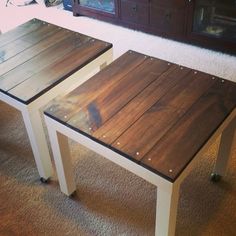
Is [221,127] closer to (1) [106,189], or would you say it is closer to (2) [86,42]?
(1) [106,189]

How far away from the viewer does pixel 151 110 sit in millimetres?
1356

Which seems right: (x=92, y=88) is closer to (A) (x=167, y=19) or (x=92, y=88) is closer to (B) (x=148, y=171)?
(B) (x=148, y=171)

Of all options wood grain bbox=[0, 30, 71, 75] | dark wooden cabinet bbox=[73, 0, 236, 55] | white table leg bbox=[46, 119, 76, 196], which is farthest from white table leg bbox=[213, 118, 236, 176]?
dark wooden cabinet bbox=[73, 0, 236, 55]

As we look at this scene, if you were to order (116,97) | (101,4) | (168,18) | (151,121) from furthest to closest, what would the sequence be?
(101,4) < (168,18) < (116,97) < (151,121)

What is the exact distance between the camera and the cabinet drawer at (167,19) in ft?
8.24

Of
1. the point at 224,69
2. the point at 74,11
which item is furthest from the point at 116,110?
the point at 74,11

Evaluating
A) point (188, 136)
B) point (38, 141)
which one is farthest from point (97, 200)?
point (188, 136)

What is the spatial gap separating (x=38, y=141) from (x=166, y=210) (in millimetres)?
679

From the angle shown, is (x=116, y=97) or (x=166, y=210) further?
(x=116, y=97)

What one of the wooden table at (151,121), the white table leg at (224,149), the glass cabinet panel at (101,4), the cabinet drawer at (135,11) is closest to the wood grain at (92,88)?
the wooden table at (151,121)

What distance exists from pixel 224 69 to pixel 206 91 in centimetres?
102

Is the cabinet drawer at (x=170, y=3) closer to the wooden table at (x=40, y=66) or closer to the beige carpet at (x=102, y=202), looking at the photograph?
the wooden table at (x=40, y=66)

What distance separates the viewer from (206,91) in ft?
4.69

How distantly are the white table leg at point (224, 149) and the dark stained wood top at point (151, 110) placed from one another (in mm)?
159
